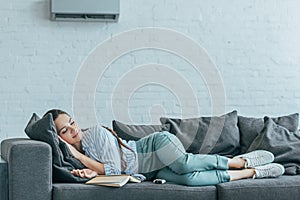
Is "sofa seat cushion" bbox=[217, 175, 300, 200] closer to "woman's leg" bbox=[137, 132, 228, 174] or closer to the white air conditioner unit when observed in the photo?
"woman's leg" bbox=[137, 132, 228, 174]

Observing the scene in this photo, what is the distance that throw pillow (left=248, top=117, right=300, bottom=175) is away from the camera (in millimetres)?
4062

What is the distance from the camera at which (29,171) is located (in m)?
3.37

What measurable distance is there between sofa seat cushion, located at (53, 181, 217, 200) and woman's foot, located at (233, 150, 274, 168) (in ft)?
1.45

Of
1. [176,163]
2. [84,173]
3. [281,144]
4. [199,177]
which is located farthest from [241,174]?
[84,173]

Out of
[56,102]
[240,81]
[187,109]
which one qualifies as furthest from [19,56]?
[240,81]

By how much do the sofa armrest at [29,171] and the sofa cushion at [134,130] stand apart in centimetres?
87

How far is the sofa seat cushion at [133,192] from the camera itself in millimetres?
3416

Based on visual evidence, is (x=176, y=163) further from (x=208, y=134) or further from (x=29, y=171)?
(x=29, y=171)

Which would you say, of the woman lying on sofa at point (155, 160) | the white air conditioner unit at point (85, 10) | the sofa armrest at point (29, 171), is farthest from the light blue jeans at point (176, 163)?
the white air conditioner unit at point (85, 10)

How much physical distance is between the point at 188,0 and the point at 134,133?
1.44 meters

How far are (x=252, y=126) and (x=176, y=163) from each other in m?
0.89

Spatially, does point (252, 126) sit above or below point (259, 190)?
above

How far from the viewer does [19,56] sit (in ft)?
15.6

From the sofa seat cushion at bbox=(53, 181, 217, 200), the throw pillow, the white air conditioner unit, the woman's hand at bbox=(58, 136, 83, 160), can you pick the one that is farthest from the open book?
the white air conditioner unit
